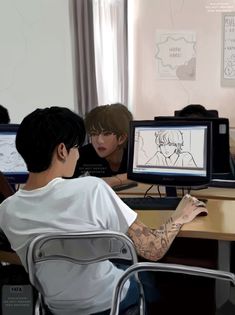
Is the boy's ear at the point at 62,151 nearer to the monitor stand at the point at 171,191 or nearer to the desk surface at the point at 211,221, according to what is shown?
the desk surface at the point at 211,221

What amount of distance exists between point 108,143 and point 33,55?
1930mm

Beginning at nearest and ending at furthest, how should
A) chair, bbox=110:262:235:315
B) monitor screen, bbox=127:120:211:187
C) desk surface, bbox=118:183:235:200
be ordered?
chair, bbox=110:262:235:315, monitor screen, bbox=127:120:211:187, desk surface, bbox=118:183:235:200

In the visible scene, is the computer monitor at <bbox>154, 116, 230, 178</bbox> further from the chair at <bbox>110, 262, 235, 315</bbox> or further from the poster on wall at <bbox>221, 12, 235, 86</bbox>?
the poster on wall at <bbox>221, 12, 235, 86</bbox>

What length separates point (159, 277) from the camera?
237 centimetres

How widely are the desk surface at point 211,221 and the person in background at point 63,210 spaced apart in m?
0.30

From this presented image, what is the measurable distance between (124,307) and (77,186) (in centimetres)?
45

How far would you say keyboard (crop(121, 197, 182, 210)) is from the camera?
6.97 ft

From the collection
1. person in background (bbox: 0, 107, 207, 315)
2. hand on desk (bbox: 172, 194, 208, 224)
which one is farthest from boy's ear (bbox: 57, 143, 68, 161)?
hand on desk (bbox: 172, 194, 208, 224)

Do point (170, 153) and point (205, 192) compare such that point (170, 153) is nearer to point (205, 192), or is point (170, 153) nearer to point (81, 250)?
point (205, 192)

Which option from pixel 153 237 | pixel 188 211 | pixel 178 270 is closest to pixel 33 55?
pixel 188 211

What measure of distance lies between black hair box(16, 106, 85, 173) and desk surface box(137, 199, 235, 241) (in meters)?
0.59

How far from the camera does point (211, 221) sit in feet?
6.25

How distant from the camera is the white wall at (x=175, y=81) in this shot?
14.5ft

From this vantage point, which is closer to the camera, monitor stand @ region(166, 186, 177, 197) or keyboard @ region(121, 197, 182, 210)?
keyboard @ region(121, 197, 182, 210)
